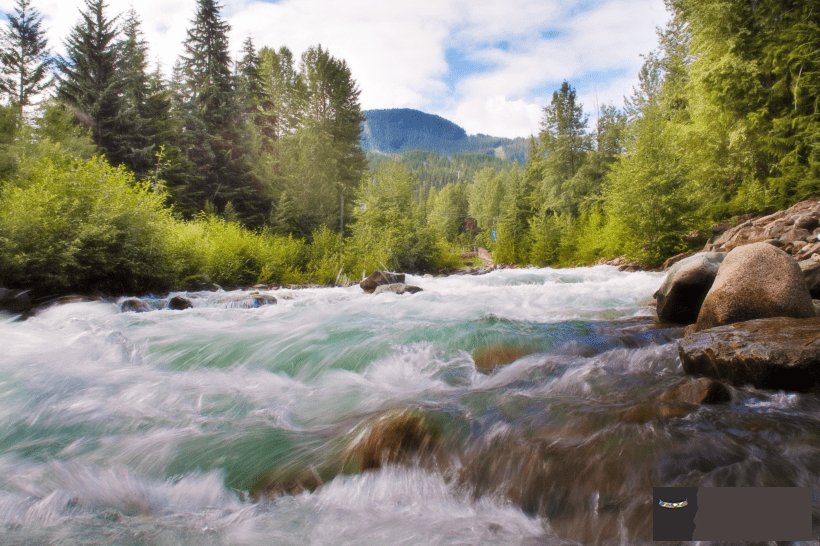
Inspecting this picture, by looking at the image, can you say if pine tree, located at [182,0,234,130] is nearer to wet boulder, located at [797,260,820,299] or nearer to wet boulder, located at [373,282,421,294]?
wet boulder, located at [373,282,421,294]

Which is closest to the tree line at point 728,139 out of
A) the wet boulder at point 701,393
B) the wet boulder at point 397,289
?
the wet boulder at point 397,289

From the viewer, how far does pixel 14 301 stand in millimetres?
8016

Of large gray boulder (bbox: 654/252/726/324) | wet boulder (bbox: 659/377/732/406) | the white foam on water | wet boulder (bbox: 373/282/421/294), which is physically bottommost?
the white foam on water

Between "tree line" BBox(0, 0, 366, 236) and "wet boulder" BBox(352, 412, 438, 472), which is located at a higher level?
"tree line" BBox(0, 0, 366, 236)

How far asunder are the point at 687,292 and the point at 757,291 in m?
1.37

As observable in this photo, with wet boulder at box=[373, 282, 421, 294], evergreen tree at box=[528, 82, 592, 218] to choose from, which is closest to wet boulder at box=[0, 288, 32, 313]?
wet boulder at box=[373, 282, 421, 294]

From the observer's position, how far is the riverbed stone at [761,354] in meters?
3.42

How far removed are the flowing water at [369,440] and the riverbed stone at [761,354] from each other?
18cm

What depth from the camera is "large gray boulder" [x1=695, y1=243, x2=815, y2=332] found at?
480cm

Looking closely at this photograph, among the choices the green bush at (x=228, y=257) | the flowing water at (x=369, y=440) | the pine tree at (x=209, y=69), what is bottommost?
the flowing water at (x=369, y=440)

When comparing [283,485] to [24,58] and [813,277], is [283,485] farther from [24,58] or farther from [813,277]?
[24,58]

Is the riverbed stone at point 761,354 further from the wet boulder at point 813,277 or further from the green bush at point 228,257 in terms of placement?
the green bush at point 228,257

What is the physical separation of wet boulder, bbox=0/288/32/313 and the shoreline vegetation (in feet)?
1.44
